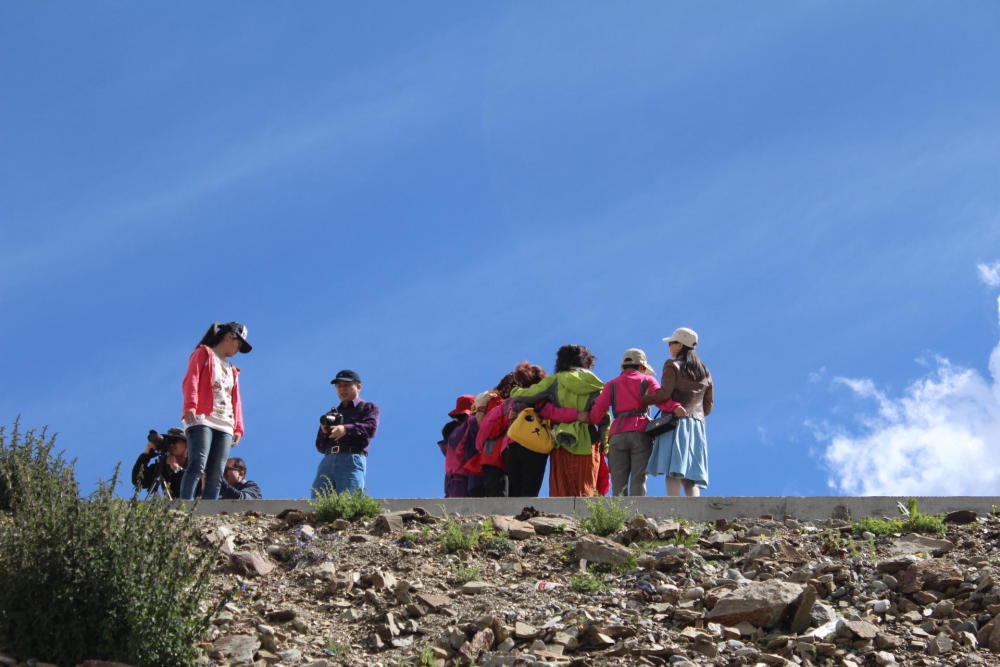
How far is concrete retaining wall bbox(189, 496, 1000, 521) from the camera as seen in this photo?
10281mm

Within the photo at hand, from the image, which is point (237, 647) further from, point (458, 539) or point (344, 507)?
point (344, 507)

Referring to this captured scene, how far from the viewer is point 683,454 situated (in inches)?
469

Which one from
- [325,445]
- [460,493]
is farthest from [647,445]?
[325,445]

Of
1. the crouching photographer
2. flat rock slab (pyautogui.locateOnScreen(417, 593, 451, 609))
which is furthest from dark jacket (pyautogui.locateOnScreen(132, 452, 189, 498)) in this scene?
flat rock slab (pyautogui.locateOnScreen(417, 593, 451, 609))

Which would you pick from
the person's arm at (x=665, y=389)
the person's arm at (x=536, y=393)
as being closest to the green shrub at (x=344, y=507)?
the person's arm at (x=536, y=393)

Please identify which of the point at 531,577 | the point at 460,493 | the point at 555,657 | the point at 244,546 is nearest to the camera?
the point at 555,657

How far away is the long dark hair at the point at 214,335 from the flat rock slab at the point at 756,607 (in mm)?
6014

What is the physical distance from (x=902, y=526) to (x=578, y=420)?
11.8 feet

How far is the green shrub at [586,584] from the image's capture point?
8477mm

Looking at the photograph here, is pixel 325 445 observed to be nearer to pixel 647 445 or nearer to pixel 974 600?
pixel 647 445

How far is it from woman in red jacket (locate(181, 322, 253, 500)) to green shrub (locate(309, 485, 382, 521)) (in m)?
1.60

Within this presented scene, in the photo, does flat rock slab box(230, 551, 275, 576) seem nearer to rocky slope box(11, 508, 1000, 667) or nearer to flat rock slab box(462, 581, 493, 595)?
rocky slope box(11, 508, 1000, 667)

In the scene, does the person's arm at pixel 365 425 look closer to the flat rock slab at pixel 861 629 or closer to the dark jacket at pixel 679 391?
the dark jacket at pixel 679 391

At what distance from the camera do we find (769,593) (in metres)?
8.06
